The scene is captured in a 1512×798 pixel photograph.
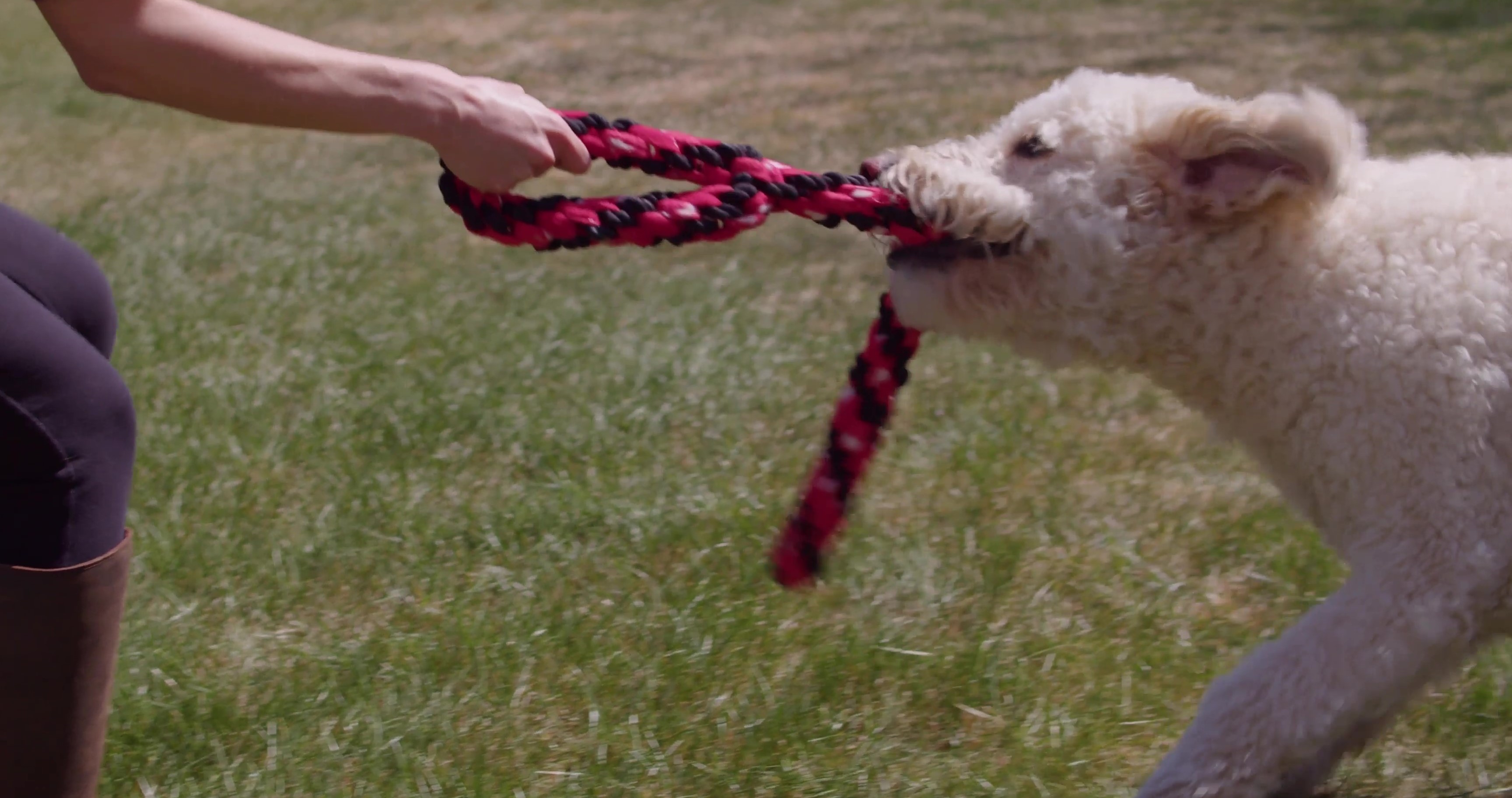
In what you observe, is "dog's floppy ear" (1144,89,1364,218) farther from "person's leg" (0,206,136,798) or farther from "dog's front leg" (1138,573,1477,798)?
"person's leg" (0,206,136,798)

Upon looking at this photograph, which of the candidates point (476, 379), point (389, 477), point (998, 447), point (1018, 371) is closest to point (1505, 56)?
point (1018, 371)

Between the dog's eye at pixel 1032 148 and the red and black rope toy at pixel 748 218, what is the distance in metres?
0.24

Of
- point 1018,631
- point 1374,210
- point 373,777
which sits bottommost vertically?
point 373,777

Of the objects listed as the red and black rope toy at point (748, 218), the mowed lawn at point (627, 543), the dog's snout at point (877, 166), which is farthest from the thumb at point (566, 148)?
the mowed lawn at point (627, 543)

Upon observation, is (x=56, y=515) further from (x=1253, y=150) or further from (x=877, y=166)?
(x=1253, y=150)

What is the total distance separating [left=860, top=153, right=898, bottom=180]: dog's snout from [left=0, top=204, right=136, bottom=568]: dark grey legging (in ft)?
4.38

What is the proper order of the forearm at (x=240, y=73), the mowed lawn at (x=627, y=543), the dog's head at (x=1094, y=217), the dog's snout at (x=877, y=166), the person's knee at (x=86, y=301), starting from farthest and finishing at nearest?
the mowed lawn at (x=627, y=543) → the dog's snout at (x=877, y=166) → the dog's head at (x=1094, y=217) → the person's knee at (x=86, y=301) → the forearm at (x=240, y=73)

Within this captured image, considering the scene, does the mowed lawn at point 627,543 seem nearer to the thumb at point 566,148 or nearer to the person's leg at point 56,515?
the person's leg at point 56,515

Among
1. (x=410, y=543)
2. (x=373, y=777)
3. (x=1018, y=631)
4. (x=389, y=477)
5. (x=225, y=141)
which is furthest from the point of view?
(x=225, y=141)

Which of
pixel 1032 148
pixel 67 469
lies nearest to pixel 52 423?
pixel 67 469

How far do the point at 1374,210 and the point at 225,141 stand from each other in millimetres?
8304

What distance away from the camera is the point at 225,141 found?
30.9 feet

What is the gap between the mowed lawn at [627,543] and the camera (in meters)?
2.99

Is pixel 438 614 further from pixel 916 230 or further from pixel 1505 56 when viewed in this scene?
pixel 1505 56
